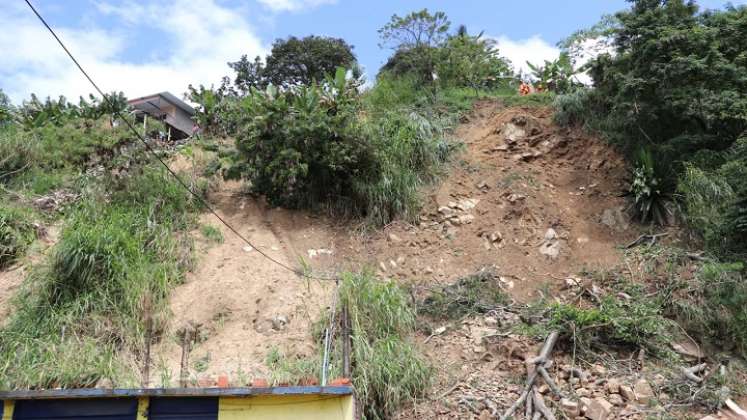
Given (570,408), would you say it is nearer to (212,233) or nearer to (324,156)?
(324,156)

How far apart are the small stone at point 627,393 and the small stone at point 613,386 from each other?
0.15 ft

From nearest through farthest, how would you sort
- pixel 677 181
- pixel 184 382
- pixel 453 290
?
pixel 184 382 < pixel 453 290 < pixel 677 181

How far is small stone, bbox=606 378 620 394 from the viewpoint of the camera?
5.70m

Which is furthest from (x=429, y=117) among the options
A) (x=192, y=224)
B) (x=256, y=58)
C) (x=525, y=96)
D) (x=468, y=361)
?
(x=256, y=58)

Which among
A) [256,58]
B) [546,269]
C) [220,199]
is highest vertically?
[256,58]

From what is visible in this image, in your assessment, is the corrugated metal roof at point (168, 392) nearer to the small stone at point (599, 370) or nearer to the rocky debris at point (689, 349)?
the small stone at point (599, 370)

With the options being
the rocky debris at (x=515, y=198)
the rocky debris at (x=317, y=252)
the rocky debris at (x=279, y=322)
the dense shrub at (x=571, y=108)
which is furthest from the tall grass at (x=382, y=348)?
the dense shrub at (x=571, y=108)

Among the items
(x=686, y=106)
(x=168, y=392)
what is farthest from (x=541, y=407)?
(x=686, y=106)

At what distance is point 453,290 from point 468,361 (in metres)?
1.37

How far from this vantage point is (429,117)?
1121 centimetres

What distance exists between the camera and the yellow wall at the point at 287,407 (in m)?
4.63

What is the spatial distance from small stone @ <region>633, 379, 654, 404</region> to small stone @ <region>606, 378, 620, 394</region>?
0.50ft

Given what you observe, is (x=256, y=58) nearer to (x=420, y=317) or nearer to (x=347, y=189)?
(x=347, y=189)

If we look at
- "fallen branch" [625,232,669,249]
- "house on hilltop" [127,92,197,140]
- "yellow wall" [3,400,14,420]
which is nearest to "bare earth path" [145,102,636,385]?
"fallen branch" [625,232,669,249]
